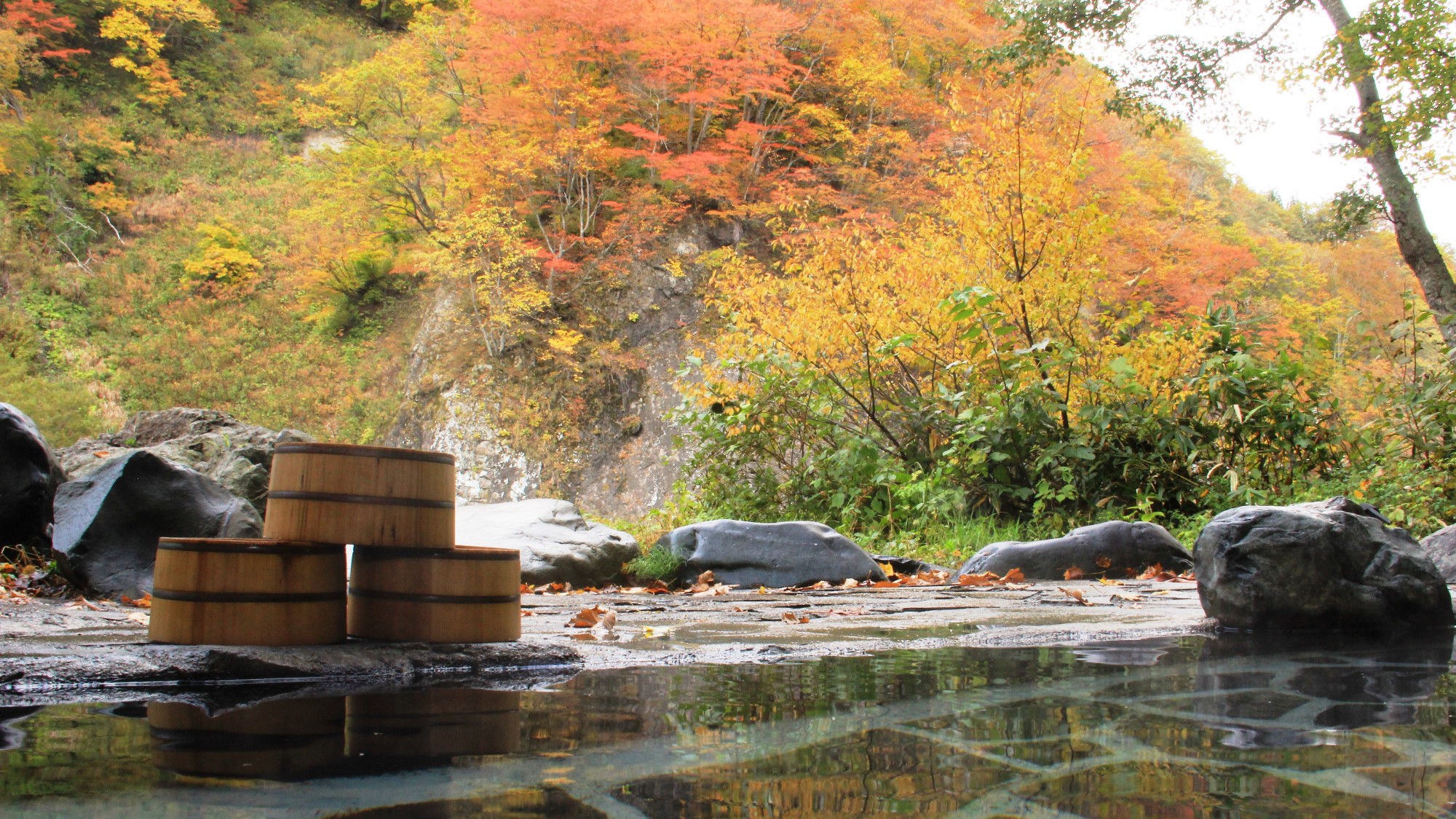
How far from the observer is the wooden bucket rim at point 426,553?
2090mm

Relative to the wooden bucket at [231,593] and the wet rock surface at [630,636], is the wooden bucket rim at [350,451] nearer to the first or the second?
the wooden bucket at [231,593]

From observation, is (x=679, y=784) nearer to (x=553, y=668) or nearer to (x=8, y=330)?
(x=553, y=668)

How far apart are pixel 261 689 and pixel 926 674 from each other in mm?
1270

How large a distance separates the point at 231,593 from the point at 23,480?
3.48 meters

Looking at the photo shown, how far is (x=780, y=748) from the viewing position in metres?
1.18

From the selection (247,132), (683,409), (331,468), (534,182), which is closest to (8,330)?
(247,132)

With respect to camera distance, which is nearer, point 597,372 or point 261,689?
point 261,689

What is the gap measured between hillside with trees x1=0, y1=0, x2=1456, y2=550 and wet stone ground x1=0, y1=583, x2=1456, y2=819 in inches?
174

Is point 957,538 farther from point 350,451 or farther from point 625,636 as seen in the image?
point 350,451

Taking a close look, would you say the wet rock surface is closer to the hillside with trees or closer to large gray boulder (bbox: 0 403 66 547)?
large gray boulder (bbox: 0 403 66 547)

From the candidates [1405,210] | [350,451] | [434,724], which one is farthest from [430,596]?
[1405,210]

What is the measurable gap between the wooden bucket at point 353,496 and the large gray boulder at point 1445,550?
3670mm

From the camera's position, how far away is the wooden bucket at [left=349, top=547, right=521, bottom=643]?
2086 mm

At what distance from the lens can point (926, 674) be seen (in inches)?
71.7
